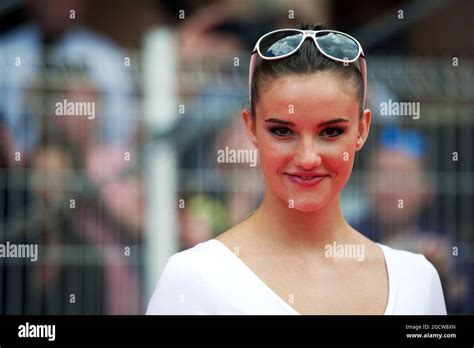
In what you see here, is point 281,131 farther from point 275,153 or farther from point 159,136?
point 159,136

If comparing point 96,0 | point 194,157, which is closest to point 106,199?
point 194,157

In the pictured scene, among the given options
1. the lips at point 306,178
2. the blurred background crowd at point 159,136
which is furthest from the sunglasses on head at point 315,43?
the blurred background crowd at point 159,136

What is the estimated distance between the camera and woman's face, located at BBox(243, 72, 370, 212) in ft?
7.39

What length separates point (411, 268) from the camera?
7.68 ft

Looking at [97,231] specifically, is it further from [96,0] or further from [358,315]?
[358,315]

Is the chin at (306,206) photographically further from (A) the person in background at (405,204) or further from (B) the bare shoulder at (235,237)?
(A) the person in background at (405,204)

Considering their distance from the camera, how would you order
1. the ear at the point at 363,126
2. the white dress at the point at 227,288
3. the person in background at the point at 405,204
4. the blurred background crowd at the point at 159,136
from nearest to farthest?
1. the white dress at the point at 227,288
2. the ear at the point at 363,126
3. the person in background at the point at 405,204
4. the blurred background crowd at the point at 159,136

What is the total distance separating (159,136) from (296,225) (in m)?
1.78

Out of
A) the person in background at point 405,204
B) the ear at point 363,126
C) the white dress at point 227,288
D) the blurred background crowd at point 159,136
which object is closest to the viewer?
the white dress at point 227,288

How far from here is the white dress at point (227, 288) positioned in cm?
A: 223

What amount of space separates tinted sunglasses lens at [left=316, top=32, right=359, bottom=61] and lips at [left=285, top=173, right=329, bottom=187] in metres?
0.27

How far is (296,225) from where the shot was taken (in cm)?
234

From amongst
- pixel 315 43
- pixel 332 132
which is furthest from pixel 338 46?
pixel 332 132

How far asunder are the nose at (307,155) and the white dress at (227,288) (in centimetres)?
26
